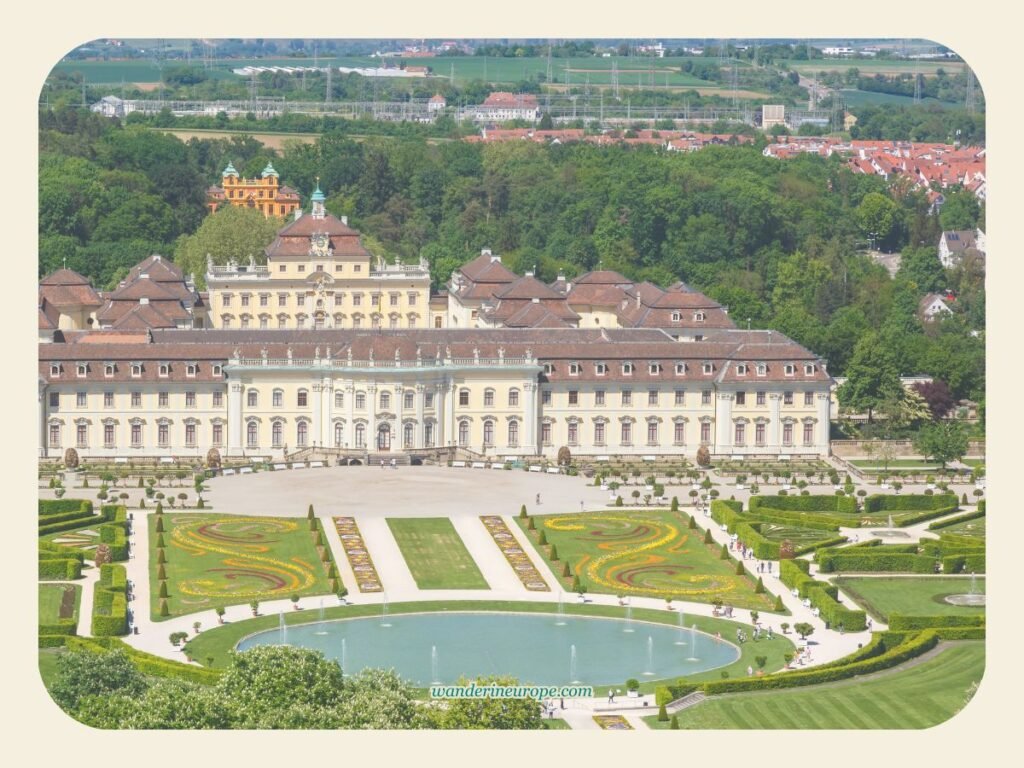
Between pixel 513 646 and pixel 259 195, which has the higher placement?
pixel 259 195

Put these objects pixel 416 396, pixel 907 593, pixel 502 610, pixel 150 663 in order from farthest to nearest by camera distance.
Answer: pixel 416 396 → pixel 907 593 → pixel 502 610 → pixel 150 663

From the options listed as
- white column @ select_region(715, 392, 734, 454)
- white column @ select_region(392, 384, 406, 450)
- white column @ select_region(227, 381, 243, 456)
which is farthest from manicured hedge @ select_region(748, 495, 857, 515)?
white column @ select_region(227, 381, 243, 456)

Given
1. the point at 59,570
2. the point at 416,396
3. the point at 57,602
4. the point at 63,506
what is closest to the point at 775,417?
the point at 416,396

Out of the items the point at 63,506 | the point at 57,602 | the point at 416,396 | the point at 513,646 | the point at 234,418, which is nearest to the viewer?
the point at 513,646

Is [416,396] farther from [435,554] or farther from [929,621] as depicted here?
[929,621]

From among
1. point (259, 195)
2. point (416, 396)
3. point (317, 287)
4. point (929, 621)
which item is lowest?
point (929, 621)

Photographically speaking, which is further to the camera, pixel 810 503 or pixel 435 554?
pixel 810 503
